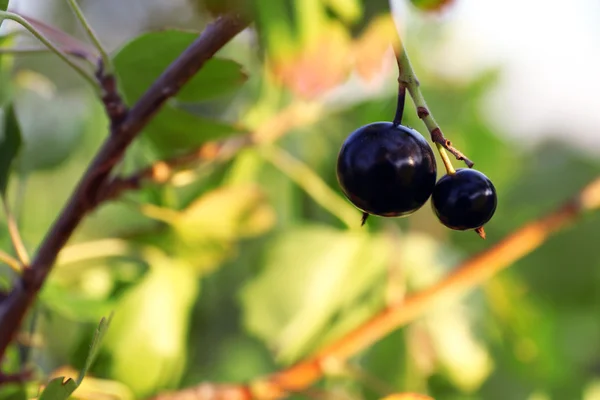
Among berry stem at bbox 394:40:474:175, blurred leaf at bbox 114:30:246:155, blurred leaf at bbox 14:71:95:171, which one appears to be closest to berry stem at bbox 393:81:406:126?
berry stem at bbox 394:40:474:175

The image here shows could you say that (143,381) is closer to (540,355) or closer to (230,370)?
(230,370)

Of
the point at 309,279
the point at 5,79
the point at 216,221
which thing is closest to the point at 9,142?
the point at 5,79

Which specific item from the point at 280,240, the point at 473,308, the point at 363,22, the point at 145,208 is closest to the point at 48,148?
the point at 145,208

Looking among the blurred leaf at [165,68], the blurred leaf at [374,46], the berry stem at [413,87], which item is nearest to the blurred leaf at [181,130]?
the blurred leaf at [165,68]

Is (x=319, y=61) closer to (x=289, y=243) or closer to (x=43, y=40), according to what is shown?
(x=43, y=40)

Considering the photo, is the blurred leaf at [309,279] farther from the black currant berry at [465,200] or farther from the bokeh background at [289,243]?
the black currant berry at [465,200]

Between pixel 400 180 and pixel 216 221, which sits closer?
pixel 400 180
